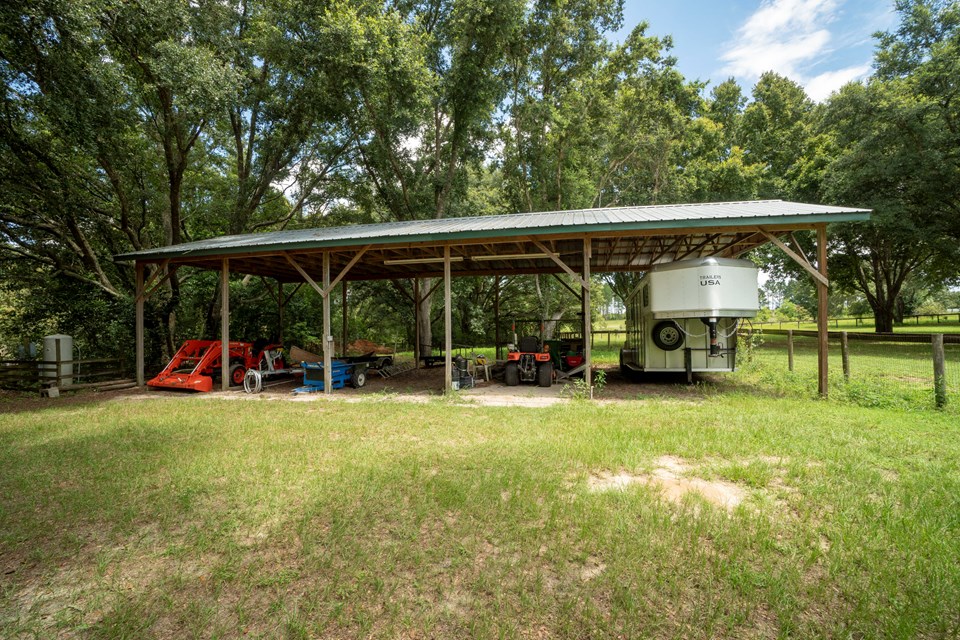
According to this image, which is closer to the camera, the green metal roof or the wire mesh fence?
the wire mesh fence

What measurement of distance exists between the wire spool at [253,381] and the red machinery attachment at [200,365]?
0.99 metres

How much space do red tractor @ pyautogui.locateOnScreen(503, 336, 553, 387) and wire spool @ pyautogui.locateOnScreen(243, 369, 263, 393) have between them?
6.04 metres

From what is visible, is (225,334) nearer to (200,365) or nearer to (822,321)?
(200,365)

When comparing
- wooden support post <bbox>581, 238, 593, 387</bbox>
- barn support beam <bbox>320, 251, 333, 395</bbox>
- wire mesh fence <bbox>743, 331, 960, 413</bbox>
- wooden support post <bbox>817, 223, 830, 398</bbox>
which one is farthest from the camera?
barn support beam <bbox>320, 251, 333, 395</bbox>

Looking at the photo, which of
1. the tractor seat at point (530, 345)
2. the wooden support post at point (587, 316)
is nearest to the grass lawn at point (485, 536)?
the wooden support post at point (587, 316)

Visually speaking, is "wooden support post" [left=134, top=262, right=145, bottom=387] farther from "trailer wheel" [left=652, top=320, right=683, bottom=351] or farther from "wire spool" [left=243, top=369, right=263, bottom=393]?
"trailer wheel" [left=652, top=320, right=683, bottom=351]

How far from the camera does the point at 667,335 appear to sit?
9344 mm

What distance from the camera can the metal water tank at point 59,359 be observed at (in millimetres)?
9781

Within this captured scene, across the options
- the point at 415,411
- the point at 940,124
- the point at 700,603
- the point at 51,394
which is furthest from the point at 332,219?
the point at 940,124

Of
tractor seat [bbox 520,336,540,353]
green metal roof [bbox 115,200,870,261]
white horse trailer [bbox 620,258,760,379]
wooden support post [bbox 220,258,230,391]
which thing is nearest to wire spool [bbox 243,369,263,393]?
wooden support post [bbox 220,258,230,391]

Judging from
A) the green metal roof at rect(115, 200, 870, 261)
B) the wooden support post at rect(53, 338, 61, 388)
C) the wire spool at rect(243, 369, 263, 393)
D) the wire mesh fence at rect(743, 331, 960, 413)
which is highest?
the green metal roof at rect(115, 200, 870, 261)

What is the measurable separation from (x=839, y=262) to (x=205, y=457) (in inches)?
1184

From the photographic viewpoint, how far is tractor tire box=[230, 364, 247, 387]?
1097 centimetres

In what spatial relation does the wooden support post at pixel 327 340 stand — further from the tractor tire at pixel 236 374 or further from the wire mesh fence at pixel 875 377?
the wire mesh fence at pixel 875 377
